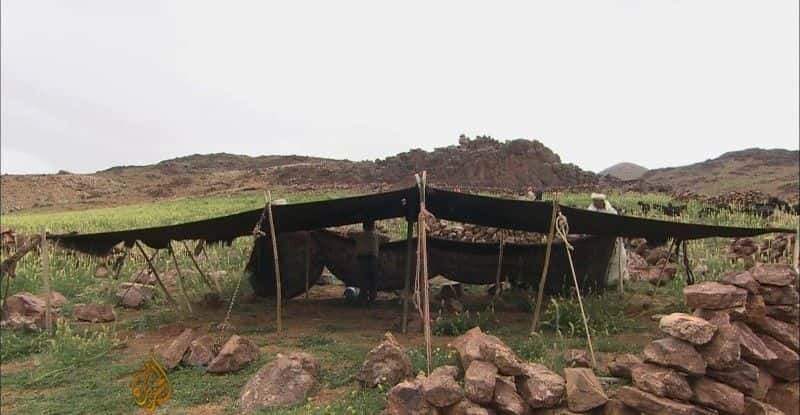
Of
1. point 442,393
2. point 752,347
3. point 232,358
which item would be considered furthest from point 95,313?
point 752,347

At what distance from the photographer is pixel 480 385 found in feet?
12.0

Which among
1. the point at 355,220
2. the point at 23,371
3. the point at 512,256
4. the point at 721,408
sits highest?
the point at 355,220

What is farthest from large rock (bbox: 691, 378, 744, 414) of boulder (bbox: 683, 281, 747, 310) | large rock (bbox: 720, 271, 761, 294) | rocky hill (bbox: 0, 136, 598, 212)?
rocky hill (bbox: 0, 136, 598, 212)

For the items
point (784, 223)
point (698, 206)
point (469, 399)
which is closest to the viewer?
point (469, 399)

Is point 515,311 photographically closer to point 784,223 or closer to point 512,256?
point 512,256

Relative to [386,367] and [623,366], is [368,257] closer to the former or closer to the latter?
[386,367]

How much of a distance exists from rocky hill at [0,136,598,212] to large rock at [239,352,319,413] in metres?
26.8

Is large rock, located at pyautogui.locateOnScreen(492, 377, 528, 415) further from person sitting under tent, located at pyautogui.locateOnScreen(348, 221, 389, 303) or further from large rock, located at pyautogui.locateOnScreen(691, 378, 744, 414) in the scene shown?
person sitting under tent, located at pyautogui.locateOnScreen(348, 221, 389, 303)

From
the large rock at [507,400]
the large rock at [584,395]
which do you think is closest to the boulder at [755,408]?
the large rock at [584,395]

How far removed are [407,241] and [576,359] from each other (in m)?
2.73

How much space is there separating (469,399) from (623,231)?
364 cm

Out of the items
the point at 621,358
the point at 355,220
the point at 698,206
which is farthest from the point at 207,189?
the point at 621,358

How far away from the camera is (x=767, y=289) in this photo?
451 centimetres

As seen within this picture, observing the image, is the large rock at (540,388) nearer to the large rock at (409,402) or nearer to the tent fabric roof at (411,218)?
the large rock at (409,402)
